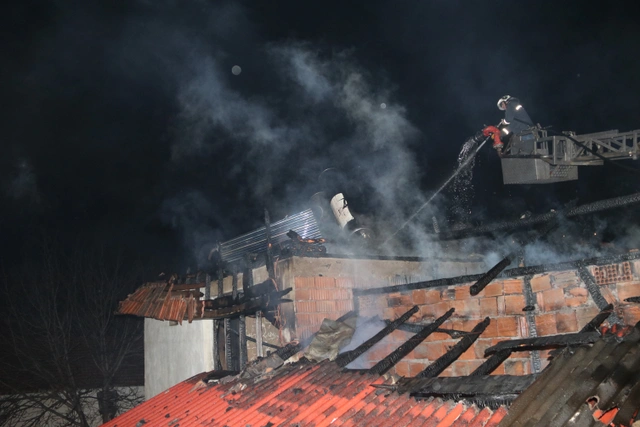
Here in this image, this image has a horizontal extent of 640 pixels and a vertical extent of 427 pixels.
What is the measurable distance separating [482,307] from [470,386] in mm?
1728

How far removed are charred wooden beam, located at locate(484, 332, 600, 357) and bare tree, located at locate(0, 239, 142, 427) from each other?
1997 cm

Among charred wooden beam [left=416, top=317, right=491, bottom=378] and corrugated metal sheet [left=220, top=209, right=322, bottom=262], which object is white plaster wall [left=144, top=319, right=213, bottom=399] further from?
charred wooden beam [left=416, top=317, right=491, bottom=378]

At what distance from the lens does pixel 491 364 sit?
4621mm

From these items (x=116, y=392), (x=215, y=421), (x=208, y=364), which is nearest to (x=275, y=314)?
(x=215, y=421)

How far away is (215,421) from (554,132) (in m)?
7.46

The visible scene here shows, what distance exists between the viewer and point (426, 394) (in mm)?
4391

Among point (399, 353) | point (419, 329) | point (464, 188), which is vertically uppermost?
point (464, 188)

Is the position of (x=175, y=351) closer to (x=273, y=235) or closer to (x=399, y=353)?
(x=273, y=235)

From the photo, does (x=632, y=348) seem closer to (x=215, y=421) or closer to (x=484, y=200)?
Result: (x=215, y=421)

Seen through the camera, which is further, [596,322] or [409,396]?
[409,396]

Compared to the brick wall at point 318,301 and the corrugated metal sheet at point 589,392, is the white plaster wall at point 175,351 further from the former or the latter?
the corrugated metal sheet at point 589,392

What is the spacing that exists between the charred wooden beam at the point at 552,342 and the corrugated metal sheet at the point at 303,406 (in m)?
0.90

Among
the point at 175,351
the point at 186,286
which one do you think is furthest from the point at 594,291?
the point at 175,351

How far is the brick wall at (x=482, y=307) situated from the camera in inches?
184
